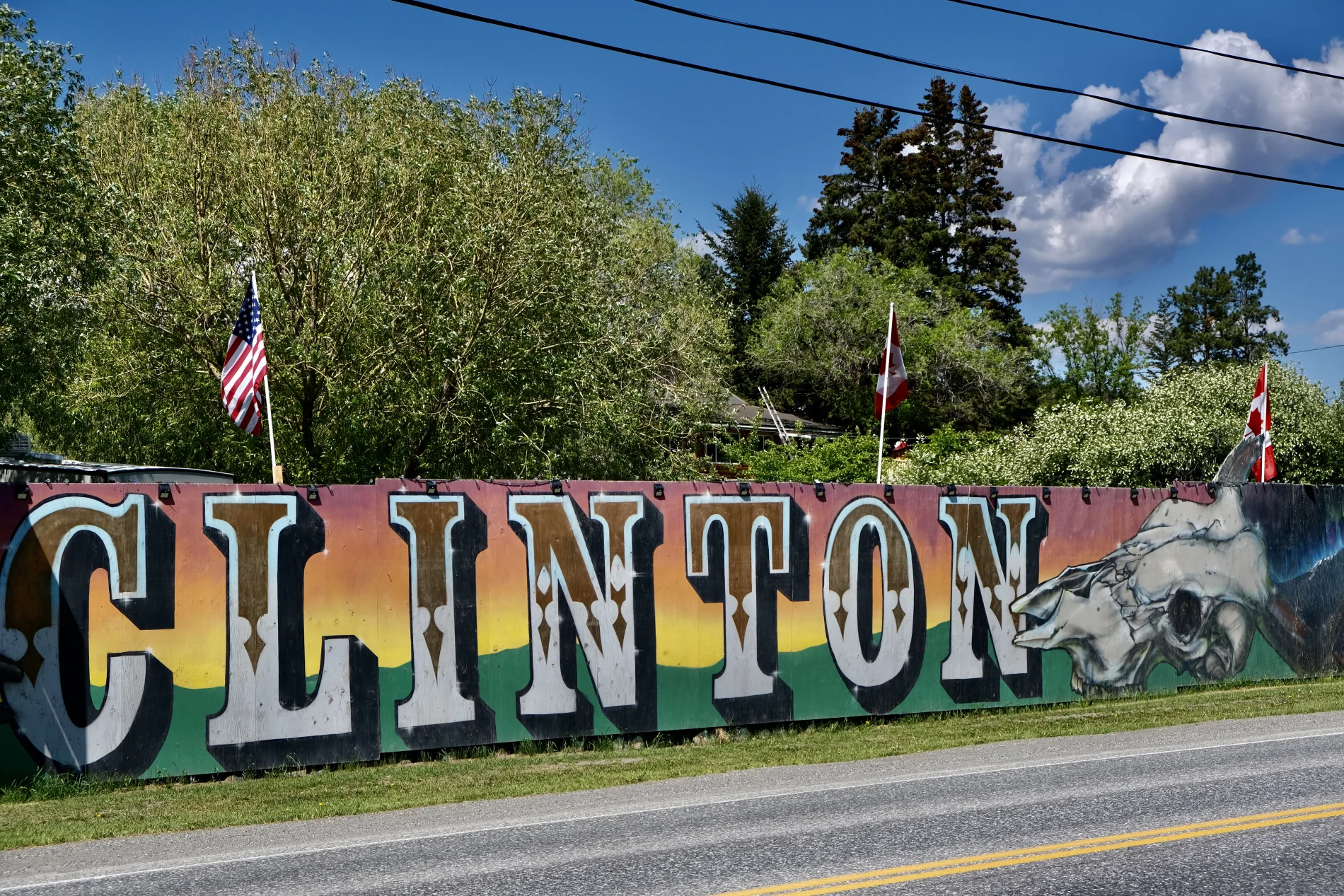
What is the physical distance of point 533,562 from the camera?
37.5 ft

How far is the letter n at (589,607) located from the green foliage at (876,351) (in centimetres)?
3427

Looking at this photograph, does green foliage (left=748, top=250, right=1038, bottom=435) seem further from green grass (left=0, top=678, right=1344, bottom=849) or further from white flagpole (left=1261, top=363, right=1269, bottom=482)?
green grass (left=0, top=678, right=1344, bottom=849)

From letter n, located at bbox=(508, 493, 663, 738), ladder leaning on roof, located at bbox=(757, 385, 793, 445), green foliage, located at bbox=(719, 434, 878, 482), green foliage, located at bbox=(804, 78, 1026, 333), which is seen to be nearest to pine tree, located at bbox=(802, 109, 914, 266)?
green foliage, located at bbox=(804, 78, 1026, 333)

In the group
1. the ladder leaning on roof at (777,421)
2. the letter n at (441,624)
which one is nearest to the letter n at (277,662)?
the letter n at (441,624)

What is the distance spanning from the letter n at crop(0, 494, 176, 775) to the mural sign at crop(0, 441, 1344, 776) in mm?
20

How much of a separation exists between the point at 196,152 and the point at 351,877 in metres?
16.1

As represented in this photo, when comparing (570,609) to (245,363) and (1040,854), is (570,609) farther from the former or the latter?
(1040,854)

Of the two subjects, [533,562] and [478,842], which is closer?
[478,842]

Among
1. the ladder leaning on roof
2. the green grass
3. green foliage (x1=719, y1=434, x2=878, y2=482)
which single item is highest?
the ladder leaning on roof

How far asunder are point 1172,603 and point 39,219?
16589 millimetres

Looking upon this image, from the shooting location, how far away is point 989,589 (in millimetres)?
13773

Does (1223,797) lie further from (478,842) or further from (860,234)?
(860,234)

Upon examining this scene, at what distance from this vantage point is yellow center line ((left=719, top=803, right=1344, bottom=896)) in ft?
18.5

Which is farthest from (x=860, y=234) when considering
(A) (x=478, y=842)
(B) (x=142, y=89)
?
(A) (x=478, y=842)
